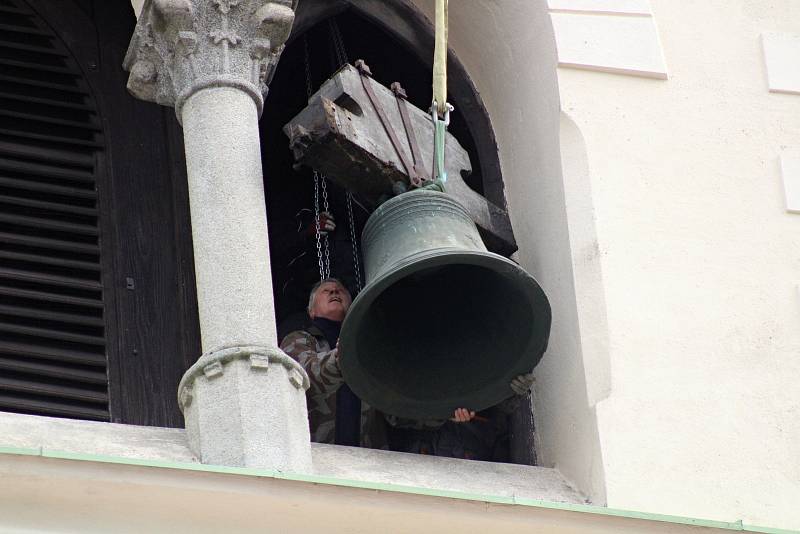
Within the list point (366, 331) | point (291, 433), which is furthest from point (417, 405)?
point (291, 433)

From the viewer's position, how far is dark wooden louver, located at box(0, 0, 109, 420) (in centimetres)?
895

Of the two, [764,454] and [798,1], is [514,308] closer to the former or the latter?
[764,454]

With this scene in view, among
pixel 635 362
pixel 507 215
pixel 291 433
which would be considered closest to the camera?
pixel 291 433

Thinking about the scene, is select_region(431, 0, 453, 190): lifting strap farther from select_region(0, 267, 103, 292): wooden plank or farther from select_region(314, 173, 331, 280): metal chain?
select_region(0, 267, 103, 292): wooden plank

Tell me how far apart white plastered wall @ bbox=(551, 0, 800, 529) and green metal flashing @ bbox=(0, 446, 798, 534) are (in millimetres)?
337

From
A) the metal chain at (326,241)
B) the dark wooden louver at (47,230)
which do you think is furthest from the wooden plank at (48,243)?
the metal chain at (326,241)

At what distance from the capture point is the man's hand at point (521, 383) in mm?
8648

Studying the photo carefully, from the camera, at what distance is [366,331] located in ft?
28.2

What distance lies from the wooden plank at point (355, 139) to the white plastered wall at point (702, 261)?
0.46 metres

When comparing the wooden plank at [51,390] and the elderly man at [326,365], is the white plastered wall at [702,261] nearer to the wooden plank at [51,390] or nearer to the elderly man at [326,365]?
the elderly man at [326,365]

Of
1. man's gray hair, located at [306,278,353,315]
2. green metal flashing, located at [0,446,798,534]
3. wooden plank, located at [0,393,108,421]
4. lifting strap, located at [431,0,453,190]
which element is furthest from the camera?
man's gray hair, located at [306,278,353,315]

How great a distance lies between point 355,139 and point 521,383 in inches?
33.0

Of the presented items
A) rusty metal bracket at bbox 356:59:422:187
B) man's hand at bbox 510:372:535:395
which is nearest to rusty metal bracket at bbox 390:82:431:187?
rusty metal bracket at bbox 356:59:422:187

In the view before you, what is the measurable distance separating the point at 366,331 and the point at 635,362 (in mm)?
765
